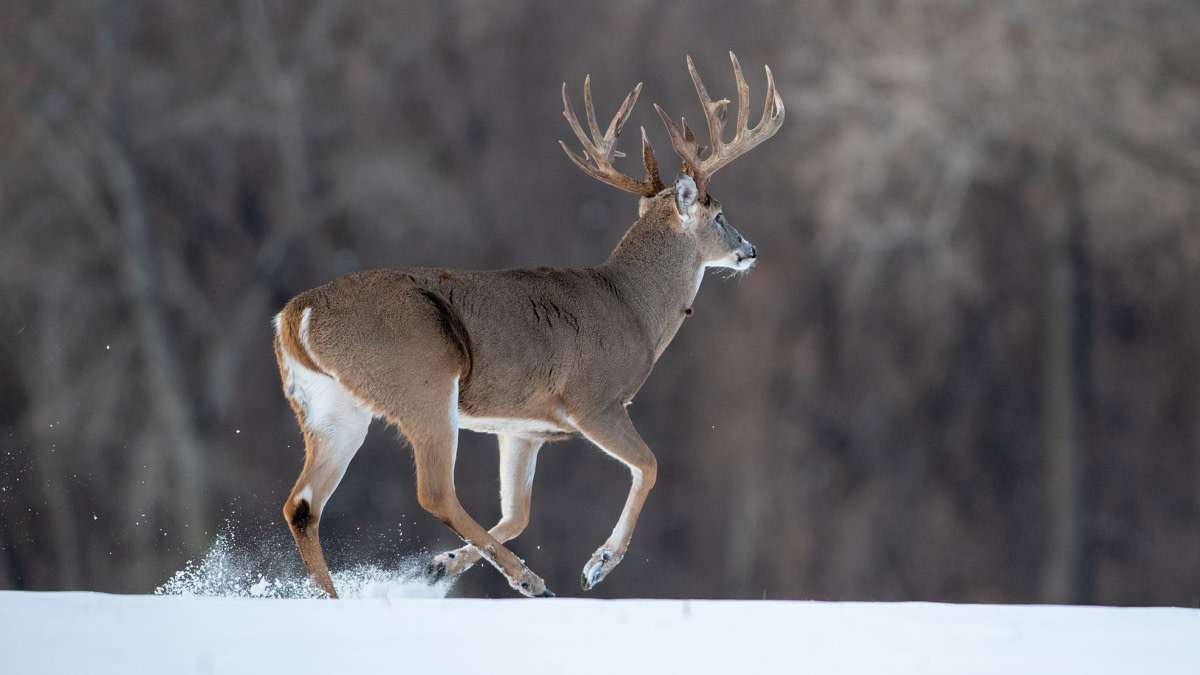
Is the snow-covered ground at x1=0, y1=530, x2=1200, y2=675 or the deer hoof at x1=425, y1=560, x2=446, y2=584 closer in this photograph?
the snow-covered ground at x1=0, y1=530, x2=1200, y2=675

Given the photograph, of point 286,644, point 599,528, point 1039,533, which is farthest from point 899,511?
point 286,644

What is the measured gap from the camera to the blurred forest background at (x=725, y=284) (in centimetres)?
1942

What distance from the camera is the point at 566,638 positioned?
4180 millimetres

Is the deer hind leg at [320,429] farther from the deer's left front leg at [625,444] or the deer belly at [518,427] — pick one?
the deer's left front leg at [625,444]

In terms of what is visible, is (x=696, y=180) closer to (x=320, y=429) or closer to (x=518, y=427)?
(x=518, y=427)

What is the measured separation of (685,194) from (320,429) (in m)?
2.52

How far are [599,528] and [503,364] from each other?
13.7 m

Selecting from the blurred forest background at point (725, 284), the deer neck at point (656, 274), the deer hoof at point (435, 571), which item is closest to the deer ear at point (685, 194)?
the deer neck at point (656, 274)

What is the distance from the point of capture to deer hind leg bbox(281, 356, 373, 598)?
6848 mm

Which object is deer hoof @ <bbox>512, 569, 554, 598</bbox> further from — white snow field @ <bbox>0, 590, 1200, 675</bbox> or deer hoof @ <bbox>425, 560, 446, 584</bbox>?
white snow field @ <bbox>0, 590, 1200, 675</bbox>

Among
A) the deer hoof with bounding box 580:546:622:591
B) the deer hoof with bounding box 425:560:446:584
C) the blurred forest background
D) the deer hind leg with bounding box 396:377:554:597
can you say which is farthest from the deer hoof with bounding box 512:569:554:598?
the blurred forest background

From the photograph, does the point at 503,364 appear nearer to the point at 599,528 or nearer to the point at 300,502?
the point at 300,502

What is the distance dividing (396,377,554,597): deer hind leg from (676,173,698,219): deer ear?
2.07 metres

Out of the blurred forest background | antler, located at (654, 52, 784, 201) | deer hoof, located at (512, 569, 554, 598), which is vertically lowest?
the blurred forest background
